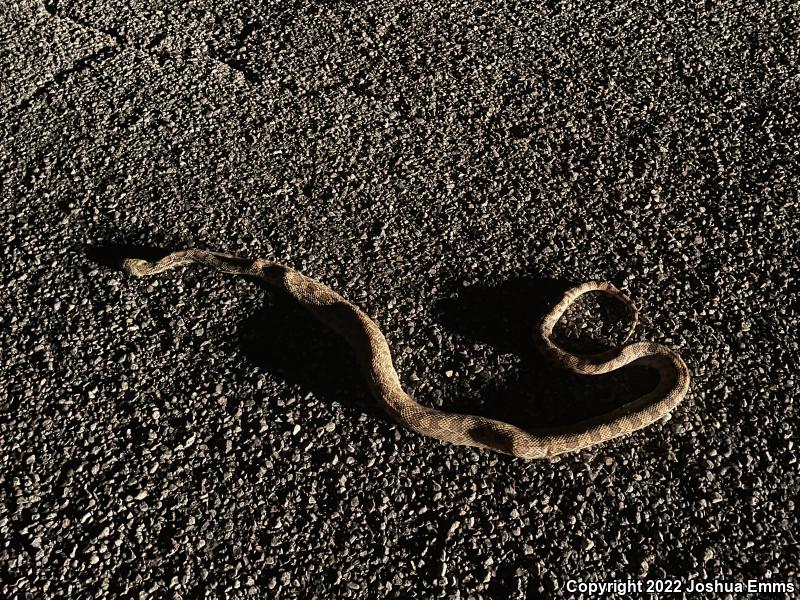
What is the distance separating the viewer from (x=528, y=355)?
3590 mm

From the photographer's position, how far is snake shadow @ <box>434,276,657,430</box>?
343 centimetres

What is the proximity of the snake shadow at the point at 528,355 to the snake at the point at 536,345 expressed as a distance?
45 mm

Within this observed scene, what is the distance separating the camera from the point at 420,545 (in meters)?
3.00

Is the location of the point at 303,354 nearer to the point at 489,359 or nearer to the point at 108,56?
the point at 489,359

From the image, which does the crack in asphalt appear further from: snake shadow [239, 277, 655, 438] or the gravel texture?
snake shadow [239, 277, 655, 438]

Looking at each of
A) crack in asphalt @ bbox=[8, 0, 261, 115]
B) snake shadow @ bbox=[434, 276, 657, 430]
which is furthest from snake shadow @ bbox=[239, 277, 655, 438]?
crack in asphalt @ bbox=[8, 0, 261, 115]

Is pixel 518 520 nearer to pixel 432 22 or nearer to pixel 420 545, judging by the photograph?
pixel 420 545

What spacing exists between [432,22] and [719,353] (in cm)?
289

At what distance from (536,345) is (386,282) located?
81 centimetres

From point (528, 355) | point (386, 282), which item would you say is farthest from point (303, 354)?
point (528, 355)

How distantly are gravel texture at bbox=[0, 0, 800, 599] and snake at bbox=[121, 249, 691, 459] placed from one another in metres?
0.07

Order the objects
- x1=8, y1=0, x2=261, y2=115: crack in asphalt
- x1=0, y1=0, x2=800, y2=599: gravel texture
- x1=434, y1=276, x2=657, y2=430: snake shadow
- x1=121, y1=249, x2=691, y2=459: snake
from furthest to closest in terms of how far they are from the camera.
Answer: x1=8, y1=0, x2=261, y2=115: crack in asphalt < x1=434, y1=276, x2=657, y2=430: snake shadow < x1=121, y1=249, x2=691, y2=459: snake < x1=0, y1=0, x2=800, y2=599: gravel texture

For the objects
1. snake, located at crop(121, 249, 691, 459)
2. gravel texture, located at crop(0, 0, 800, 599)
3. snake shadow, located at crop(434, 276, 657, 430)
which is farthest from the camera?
snake shadow, located at crop(434, 276, 657, 430)

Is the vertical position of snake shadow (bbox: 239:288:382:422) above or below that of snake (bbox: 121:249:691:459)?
below
